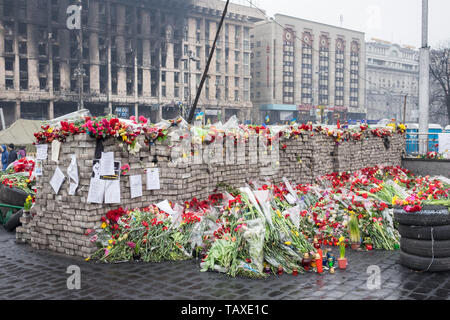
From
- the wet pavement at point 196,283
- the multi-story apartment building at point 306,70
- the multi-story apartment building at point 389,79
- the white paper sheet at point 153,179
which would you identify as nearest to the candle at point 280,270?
the wet pavement at point 196,283

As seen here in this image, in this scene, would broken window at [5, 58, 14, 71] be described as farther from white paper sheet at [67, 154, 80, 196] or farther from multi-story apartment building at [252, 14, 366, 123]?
white paper sheet at [67, 154, 80, 196]

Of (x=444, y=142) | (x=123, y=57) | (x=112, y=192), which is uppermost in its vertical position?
(x=123, y=57)

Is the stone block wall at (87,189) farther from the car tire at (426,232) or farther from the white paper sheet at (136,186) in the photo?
the car tire at (426,232)

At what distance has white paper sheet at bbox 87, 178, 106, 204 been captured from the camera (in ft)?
24.5

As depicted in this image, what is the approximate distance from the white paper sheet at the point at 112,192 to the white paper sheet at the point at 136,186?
35 cm

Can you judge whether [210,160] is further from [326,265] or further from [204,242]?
[326,265]

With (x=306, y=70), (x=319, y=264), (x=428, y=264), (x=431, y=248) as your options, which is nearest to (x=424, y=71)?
(x=431, y=248)

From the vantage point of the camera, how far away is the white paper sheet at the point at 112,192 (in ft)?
24.9

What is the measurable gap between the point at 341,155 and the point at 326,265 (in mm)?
8082

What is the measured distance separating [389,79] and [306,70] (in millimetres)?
47224

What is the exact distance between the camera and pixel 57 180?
7930 mm

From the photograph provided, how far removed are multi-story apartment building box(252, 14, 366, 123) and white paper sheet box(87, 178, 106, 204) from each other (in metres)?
79.7

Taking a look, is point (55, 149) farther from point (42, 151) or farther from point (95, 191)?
point (95, 191)

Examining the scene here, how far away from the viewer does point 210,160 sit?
9.45m
